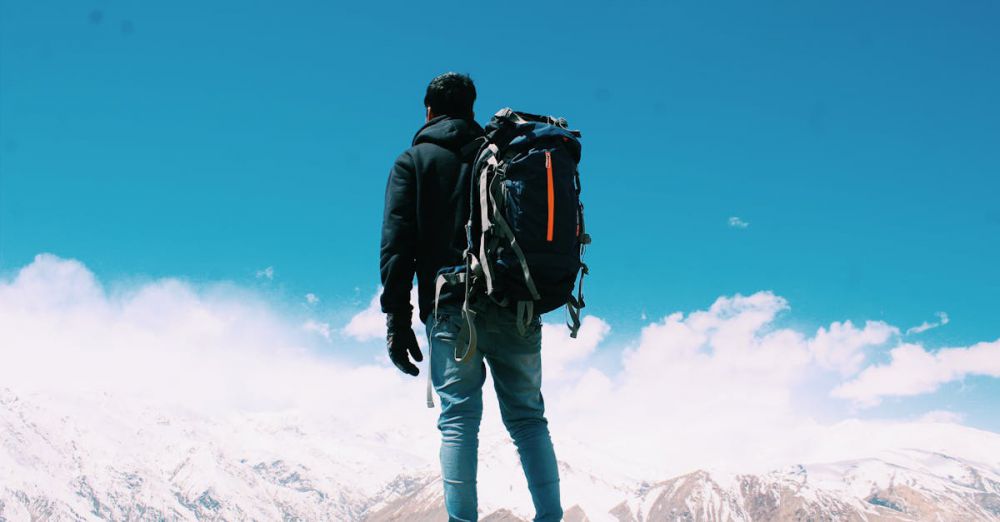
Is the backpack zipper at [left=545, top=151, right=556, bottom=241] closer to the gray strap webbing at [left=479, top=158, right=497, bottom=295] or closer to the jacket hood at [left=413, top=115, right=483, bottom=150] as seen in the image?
the gray strap webbing at [left=479, top=158, right=497, bottom=295]

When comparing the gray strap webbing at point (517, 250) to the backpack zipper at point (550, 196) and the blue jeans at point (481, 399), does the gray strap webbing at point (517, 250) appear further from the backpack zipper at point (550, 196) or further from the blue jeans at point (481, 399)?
the blue jeans at point (481, 399)

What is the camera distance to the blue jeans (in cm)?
485

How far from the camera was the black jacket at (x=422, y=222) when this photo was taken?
5.16m

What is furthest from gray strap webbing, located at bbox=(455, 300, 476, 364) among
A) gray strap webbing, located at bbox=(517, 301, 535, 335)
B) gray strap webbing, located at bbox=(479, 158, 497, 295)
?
gray strap webbing, located at bbox=(517, 301, 535, 335)

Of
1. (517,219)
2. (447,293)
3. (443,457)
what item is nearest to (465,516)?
(443,457)

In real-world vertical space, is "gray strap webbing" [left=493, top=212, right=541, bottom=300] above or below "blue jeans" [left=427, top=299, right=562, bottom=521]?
above

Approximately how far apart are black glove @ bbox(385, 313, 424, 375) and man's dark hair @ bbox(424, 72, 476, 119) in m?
1.82

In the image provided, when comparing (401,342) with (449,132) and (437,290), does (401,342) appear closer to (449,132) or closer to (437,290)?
(437,290)

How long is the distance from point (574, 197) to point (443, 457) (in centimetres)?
205

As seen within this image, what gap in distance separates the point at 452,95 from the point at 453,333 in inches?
83.6

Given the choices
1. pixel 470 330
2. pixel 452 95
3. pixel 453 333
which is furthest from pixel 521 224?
pixel 452 95

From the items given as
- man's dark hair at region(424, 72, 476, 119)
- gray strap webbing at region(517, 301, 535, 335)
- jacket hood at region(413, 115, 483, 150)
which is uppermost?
man's dark hair at region(424, 72, 476, 119)

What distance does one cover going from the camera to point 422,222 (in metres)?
5.29

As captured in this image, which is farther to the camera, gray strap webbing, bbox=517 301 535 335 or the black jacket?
the black jacket
